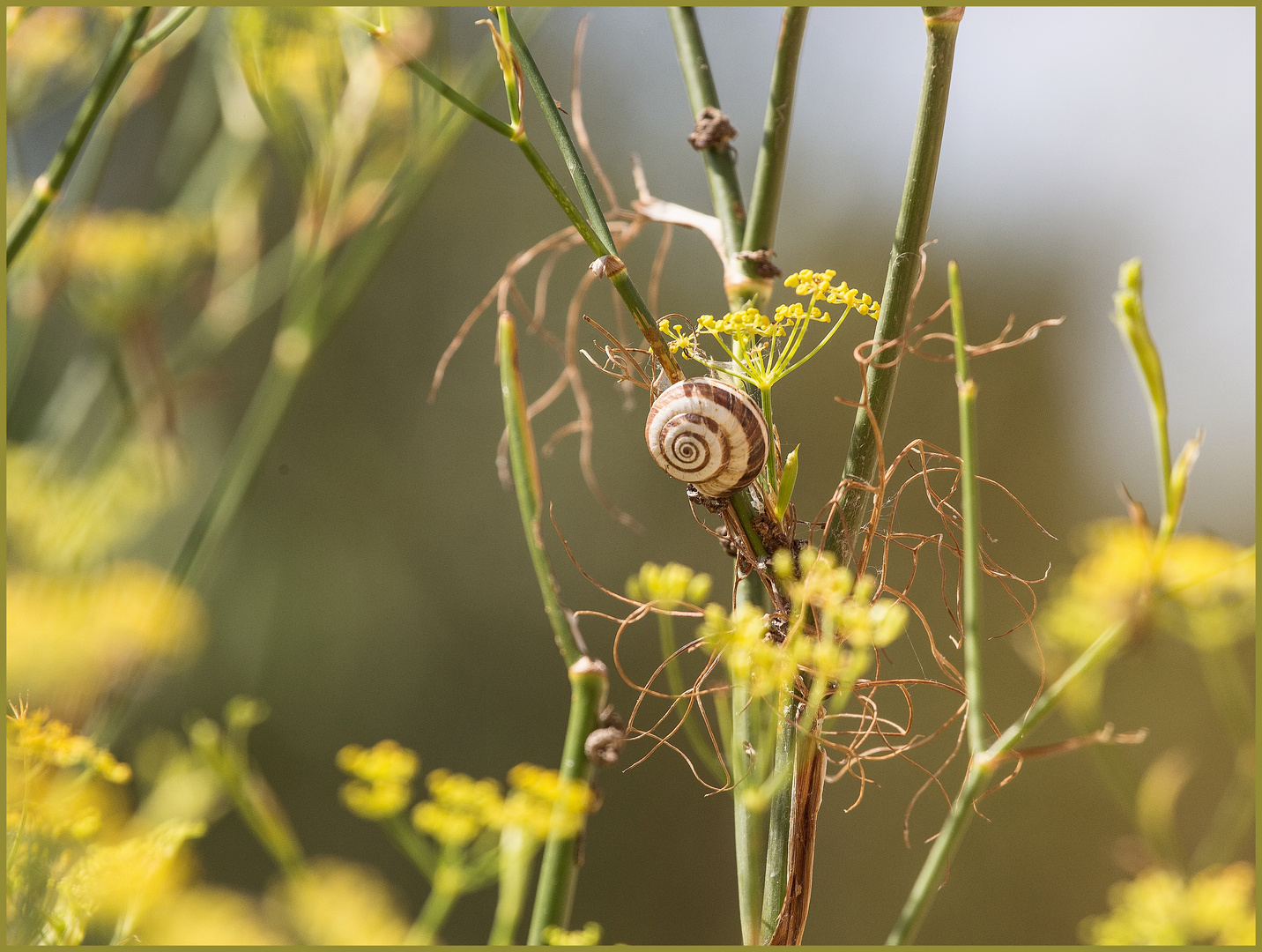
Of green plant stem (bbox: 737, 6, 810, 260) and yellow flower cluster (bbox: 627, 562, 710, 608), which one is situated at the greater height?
green plant stem (bbox: 737, 6, 810, 260)

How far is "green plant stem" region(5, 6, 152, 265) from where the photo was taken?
210mm

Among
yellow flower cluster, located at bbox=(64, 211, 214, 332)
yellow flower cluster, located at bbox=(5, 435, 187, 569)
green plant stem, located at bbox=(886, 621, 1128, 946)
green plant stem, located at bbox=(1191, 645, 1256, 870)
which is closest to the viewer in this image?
green plant stem, located at bbox=(886, 621, 1128, 946)

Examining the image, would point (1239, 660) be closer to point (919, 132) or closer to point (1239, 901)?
Answer: point (1239, 901)

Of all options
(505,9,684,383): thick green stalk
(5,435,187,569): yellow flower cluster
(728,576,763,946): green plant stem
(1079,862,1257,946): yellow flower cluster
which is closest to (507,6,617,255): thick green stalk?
(505,9,684,383): thick green stalk

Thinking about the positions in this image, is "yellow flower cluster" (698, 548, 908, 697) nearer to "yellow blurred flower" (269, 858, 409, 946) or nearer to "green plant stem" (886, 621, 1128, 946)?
"green plant stem" (886, 621, 1128, 946)

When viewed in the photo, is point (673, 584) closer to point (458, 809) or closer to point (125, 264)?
point (458, 809)

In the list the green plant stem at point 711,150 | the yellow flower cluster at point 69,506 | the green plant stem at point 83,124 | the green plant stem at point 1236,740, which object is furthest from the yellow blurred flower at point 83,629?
the green plant stem at point 1236,740

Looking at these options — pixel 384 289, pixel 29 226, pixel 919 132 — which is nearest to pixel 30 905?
pixel 29 226

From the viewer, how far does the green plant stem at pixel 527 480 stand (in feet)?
Answer: 0.55

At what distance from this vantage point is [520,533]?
138cm

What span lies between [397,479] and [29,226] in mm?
1238

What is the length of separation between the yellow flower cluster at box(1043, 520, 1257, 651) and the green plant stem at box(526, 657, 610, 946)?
10 cm

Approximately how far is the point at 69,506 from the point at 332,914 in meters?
0.27

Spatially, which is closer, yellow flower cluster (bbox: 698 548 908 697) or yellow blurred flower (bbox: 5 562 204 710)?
yellow flower cluster (bbox: 698 548 908 697)
